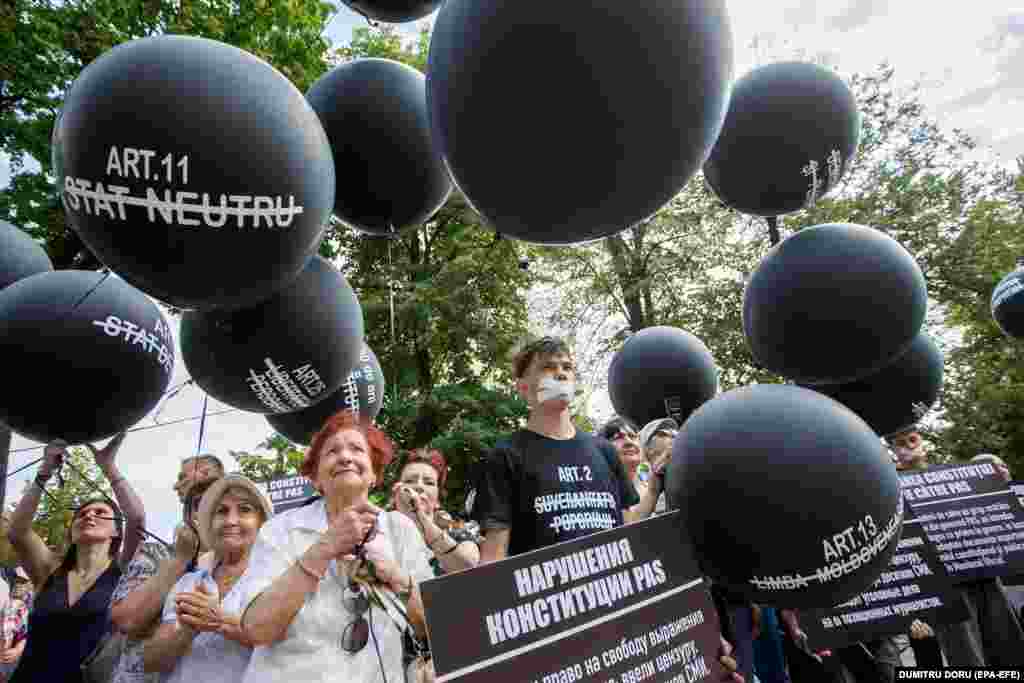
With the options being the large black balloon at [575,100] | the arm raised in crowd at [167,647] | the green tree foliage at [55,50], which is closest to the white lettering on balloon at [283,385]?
the arm raised in crowd at [167,647]

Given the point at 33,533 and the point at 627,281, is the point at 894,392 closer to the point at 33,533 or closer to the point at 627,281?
the point at 33,533

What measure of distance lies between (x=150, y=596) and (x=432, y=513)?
3.90 feet

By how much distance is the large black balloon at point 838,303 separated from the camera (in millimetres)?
3127

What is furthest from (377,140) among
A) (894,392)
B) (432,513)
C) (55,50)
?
(55,50)

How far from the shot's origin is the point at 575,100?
148cm

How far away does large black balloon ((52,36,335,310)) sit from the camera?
5.67 ft

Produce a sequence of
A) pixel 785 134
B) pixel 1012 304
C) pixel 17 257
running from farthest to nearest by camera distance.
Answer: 1. pixel 1012 304
2. pixel 17 257
3. pixel 785 134

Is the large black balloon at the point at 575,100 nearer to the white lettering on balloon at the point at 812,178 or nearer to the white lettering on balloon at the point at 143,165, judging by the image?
the white lettering on balloon at the point at 143,165

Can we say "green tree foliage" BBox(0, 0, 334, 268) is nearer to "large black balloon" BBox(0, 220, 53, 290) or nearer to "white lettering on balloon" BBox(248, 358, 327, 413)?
"large black balloon" BBox(0, 220, 53, 290)

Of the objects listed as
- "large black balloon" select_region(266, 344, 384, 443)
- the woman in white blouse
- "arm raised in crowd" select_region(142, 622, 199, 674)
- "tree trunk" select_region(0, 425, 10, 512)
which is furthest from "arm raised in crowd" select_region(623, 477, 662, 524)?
"tree trunk" select_region(0, 425, 10, 512)

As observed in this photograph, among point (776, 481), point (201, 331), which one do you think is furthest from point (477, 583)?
point (201, 331)

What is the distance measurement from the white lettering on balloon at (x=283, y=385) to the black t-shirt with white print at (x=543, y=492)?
763 mm

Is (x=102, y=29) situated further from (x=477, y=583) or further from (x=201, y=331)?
(x=477, y=583)

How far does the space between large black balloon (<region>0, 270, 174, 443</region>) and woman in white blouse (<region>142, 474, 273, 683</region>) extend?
532mm
